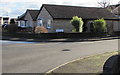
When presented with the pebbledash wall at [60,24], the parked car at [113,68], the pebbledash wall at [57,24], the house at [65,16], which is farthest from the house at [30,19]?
the parked car at [113,68]

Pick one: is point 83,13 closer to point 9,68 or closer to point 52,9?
A: point 52,9

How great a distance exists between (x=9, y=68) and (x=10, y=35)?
2186 cm

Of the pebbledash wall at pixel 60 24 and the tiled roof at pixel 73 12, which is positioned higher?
the tiled roof at pixel 73 12

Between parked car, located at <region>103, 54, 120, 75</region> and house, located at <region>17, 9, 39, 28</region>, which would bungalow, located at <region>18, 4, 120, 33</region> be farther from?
parked car, located at <region>103, 54, 120, 75</region>

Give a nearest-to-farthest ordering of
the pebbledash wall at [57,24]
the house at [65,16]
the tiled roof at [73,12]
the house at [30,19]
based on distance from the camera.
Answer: the pebbledash wall at [57,24] < the house at [65,16] < the tiled roof at [73,12] < the house at [30,19]

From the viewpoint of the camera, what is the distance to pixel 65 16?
34375 millimetres

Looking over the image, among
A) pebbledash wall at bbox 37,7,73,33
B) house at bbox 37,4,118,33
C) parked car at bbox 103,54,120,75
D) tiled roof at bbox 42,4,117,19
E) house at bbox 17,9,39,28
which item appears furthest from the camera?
house at bbox 17,9,39,28

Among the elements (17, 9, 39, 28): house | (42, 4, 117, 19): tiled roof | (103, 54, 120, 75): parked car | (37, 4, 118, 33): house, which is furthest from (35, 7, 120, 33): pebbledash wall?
(103, 54, 120, 75): parked car

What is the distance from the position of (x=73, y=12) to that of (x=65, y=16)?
281 centimetres

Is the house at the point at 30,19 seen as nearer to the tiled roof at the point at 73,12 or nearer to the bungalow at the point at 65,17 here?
the bungalow at the point at 65,17

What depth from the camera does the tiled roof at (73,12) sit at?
3442 cm

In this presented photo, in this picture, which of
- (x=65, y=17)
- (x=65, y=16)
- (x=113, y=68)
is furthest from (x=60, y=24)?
(x=113, y=68)

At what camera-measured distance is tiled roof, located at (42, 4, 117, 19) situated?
113 feet

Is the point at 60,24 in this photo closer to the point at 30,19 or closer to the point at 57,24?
the point at 57,24
